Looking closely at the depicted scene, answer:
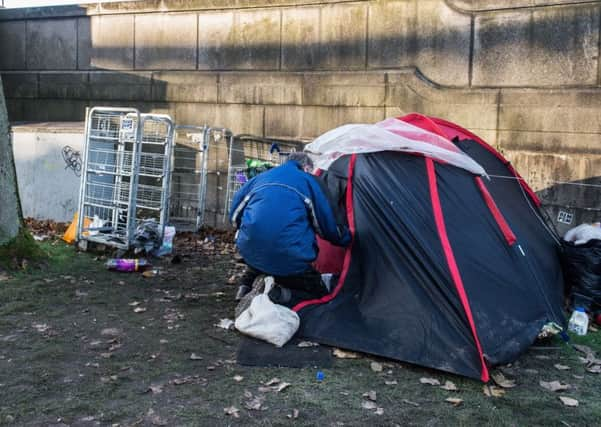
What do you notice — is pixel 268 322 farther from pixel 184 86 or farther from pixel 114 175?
pixel 184 86

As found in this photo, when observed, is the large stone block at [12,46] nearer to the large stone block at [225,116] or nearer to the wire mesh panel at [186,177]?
the large stone block at [225,116]

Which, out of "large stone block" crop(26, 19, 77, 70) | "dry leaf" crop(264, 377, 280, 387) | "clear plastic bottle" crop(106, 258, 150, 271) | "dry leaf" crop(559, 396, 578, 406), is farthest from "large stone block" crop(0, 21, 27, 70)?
"dry leaf" crop(559, 396, 578, 406)

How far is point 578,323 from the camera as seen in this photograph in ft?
19.0

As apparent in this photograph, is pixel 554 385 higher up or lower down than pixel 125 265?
lower down

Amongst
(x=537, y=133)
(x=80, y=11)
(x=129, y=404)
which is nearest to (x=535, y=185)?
(x=537, y=133)

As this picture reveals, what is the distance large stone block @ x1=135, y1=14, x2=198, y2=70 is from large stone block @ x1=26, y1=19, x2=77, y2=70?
1403 mm

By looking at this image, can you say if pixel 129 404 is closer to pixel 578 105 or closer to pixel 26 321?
pixel 26 321

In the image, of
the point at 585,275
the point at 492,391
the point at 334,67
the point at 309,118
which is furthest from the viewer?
the point at 309,118

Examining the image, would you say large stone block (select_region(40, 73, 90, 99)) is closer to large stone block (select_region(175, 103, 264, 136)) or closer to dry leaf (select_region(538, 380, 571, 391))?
large stone block (select_region(175, 103, 264, 136))

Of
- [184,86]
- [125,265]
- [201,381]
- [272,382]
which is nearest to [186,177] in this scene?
[184,86]

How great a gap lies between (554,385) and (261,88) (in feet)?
21.5

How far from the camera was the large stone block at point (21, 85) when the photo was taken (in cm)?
1177

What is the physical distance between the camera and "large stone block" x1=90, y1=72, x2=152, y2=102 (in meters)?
10.8

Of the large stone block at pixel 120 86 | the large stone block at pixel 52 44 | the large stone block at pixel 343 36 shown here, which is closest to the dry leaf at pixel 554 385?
the large stone block at pixel 343 36
